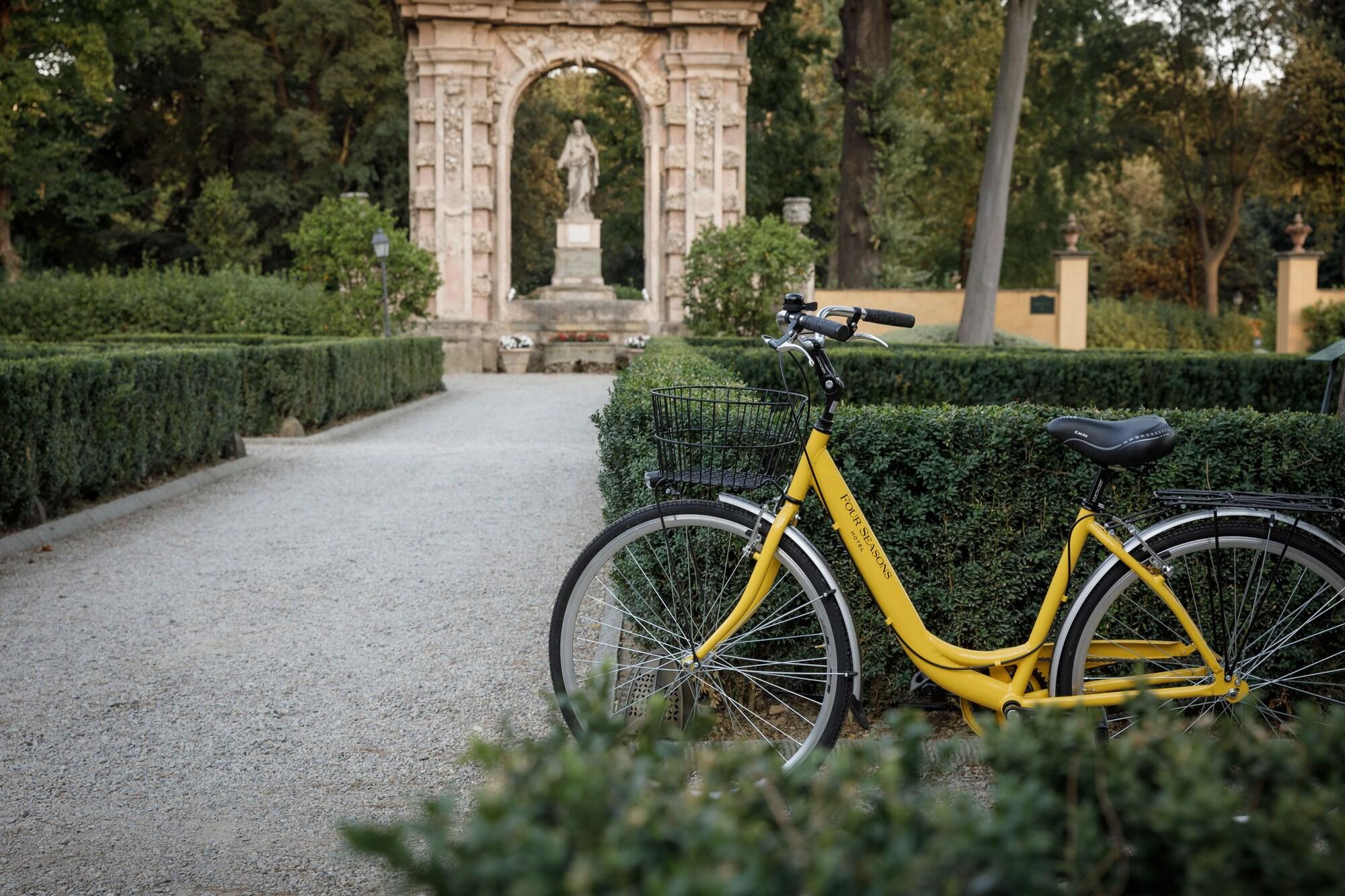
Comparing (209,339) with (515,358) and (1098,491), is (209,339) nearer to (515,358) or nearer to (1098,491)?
(515,358)

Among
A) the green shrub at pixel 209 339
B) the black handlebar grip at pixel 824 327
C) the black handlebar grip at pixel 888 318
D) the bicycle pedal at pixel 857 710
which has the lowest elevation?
the bicycle pedal at pixel 857 710

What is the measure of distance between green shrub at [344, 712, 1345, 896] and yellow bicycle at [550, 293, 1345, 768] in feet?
5.33

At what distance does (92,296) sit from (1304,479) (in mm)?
22303

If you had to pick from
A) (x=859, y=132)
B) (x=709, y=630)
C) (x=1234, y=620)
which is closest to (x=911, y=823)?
(x=1234, y=620)

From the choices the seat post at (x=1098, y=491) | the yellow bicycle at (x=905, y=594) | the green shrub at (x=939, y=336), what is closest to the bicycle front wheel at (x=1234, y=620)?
the yellow bicycle at (x=905, y=594)

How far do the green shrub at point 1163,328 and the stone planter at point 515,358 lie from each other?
43.1 ft

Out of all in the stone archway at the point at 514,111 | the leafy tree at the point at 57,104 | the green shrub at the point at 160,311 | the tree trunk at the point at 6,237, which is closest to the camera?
the green shrub at the point at 160,311

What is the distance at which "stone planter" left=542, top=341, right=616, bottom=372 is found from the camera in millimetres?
29141

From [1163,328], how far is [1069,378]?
2174 centimetres

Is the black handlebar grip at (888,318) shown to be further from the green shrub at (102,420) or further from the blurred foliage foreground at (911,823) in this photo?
the green shrub at (102,420)

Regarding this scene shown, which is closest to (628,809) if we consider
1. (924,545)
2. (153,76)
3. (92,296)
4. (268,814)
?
(268,814)

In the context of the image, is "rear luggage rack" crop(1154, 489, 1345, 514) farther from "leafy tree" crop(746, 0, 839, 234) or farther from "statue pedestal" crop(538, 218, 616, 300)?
"leafy tree" crop(746, 0, 839, 234)

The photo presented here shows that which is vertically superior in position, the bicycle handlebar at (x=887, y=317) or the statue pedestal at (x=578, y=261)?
the statue pedestal at (x=578, y=261)

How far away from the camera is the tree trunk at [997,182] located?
18562 mm
